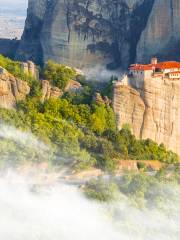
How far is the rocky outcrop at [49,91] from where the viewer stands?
2417cm

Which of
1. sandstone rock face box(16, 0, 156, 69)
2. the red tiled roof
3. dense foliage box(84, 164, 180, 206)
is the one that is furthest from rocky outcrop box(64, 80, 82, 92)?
sandstone rock face box(16, 0, 156, 69)

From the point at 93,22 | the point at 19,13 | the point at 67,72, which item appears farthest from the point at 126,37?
the point at 19,13

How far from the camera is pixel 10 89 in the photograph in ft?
76.1

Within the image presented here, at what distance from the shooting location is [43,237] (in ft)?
57.5

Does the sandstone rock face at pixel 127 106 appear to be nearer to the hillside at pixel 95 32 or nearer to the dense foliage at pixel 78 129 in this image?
the dense foliage at pixel 78 129

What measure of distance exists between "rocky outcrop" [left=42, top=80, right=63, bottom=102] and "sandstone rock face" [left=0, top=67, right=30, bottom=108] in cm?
60

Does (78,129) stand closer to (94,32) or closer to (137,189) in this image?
(137,189)

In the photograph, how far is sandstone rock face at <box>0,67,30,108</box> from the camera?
75.0 feet

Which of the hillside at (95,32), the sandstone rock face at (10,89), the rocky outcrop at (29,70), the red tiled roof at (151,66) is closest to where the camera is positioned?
the sandstone rock face at (10,89)

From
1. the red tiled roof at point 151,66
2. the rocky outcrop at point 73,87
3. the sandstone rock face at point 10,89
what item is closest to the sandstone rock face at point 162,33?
the red tiled roof at point 151,66

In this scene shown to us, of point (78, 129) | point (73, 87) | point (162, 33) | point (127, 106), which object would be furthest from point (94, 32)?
point (78, 129)

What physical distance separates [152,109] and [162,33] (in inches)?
441

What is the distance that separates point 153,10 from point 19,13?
75.7 m

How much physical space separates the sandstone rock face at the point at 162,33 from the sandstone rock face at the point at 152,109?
9.34m
